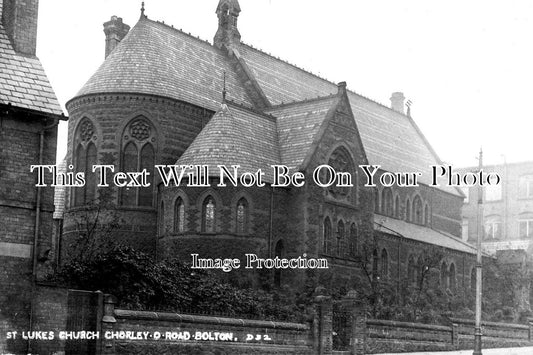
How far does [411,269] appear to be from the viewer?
49500mm

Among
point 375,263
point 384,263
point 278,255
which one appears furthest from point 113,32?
point 384,263

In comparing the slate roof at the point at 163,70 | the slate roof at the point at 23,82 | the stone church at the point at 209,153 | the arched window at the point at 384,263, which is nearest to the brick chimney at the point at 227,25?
the stone church at the point at 209,153

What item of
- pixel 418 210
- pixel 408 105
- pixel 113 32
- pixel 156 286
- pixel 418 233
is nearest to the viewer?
pixel 156 286

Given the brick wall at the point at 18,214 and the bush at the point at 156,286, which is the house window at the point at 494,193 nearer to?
the bush at the point at 156,286

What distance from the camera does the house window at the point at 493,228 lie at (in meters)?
82.9

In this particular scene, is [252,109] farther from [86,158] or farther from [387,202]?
[387,202]

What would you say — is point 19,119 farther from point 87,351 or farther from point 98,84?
point 98,84

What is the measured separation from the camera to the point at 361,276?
4234cm

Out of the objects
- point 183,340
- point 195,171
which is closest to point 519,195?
point 195,171

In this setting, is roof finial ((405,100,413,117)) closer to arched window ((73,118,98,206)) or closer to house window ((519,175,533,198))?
house window ((519,175,533,198))

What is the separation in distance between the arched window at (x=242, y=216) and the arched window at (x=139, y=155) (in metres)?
5.07

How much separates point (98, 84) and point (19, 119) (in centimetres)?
1871

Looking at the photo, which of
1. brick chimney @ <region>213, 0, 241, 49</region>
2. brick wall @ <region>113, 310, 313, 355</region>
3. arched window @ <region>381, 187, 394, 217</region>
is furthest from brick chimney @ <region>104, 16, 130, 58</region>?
brick wall @ <region>113, 310, 313, 355</region>

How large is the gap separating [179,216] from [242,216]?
2.78m
